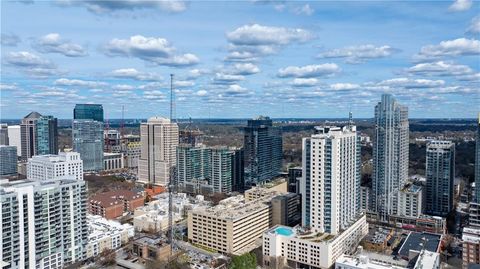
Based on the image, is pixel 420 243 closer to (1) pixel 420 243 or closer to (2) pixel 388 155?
(1) pixel 420 243

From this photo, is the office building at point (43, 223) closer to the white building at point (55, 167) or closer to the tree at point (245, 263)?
the tree at point (245, 263)

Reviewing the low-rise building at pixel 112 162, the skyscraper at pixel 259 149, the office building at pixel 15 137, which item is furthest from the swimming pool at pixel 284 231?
the office building at pixel 15 137

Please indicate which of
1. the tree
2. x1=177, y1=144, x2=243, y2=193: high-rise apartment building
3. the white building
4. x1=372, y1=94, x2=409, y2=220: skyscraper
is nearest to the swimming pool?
the tree

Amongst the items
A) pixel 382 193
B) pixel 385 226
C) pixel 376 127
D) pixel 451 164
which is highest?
pixel 376 127

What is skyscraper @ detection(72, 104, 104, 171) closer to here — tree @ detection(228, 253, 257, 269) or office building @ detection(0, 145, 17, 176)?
office building @ detection(0, 145, 17, 176)

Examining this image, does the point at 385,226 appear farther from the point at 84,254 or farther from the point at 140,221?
the point at 84,254

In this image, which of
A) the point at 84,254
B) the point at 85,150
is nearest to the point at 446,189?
the point at 84,254
